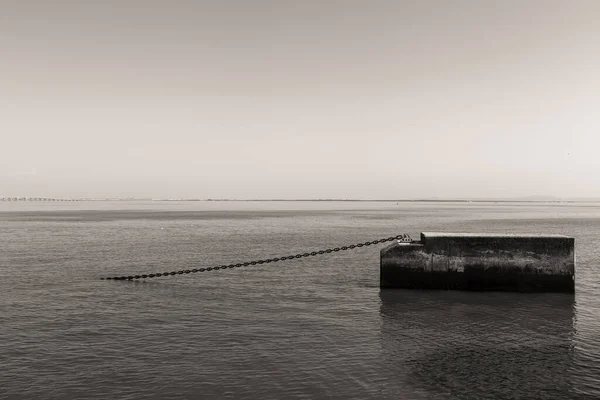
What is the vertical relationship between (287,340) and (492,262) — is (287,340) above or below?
below

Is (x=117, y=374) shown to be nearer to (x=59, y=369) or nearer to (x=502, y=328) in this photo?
(x=59, y=369)

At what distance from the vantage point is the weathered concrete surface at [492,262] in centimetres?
1540

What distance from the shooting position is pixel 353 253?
29156 mm

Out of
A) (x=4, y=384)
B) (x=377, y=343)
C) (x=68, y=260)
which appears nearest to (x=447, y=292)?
(x=377, y=343)

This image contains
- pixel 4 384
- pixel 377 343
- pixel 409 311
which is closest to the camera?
pixel 4 384

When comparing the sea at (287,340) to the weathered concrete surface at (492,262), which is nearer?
the sea at (287,340)

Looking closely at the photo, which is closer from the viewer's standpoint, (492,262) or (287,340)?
(287,340)

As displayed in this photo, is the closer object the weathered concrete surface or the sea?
the sea

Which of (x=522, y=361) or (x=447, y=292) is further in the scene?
(x=447, y=292)

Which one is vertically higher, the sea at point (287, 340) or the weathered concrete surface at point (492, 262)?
the weathered concrete surface at point (492, 262)

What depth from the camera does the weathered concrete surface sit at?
1540cm

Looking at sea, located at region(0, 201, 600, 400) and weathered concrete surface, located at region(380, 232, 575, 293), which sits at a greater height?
weathered concrete surface, located at region(380, 232, 575, 293)

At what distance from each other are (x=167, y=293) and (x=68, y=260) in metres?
12.2

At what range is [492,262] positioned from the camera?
51.6 ft
